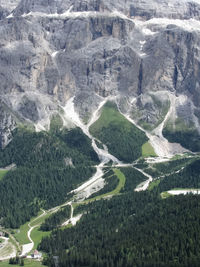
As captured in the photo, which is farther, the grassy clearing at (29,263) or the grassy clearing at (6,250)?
the grassy clearing at (6,250)

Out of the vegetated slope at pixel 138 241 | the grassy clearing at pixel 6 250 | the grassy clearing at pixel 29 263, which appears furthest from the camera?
the grassy clearing at pixel 6 250

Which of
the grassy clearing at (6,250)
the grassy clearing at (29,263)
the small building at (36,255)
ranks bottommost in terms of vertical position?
the grassy clearing at (6,250)

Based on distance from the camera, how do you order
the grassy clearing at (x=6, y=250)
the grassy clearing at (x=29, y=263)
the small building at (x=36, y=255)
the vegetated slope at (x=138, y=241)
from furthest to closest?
1. the grassy clearing at (x=6, y=250)
2. the small building at (x=36, y=255)
3. the grassy clearing at (x=29, y=263)
4. the vegetated slope at (x=138, y=241)

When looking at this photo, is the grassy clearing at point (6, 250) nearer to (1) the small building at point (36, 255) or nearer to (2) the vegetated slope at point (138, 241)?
(2) the vegetated slope at point (138, 241)

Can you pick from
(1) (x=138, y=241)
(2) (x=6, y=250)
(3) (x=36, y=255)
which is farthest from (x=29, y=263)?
(1) (x=138, y=241)

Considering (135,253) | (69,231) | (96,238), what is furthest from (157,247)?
(69,231)

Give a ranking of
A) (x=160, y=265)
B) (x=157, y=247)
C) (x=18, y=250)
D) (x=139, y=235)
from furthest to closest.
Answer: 1. (x=18, y=250)
2. (x=139, y=235)
3. (x=157, y=247)
4. (x=160, y=265)

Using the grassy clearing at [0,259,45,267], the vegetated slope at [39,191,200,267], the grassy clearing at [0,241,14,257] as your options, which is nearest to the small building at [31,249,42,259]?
the grassy clearing at [0,259,45,267]

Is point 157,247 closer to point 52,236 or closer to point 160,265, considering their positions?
point 160,265

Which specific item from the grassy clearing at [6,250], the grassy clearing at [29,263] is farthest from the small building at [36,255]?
the grassy clearing at [6,250]
